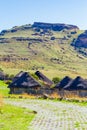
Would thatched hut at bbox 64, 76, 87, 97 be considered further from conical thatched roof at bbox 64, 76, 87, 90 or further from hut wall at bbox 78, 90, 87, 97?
hut wall at bbox 78, 90, 87, 97

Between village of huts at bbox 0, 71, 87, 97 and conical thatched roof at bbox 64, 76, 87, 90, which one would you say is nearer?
village of huts at bbox 0, 71, 87, 97

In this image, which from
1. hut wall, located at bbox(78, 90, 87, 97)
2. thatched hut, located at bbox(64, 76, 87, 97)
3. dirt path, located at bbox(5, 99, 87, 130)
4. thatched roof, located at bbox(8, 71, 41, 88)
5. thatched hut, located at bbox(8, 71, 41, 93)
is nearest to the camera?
dirt path, located at bbox(5, 99, 87, 130)

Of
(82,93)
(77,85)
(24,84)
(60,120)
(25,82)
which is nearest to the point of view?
(60,120)

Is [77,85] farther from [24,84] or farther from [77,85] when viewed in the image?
[24,84]

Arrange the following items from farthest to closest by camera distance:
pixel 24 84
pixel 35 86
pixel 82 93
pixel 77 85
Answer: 1. pixel 24 84
2. pixel 35 86
3. pixel 77 85
4. pixel 82 93

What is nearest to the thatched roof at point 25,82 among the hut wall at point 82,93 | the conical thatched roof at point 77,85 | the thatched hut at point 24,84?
the thatched hut at point 24,84

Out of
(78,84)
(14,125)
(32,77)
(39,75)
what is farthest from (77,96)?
(14,125)

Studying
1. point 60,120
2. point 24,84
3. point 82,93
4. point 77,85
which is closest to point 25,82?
point 24,84

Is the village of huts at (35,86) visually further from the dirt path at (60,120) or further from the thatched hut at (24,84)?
the dirt path at (60,120)

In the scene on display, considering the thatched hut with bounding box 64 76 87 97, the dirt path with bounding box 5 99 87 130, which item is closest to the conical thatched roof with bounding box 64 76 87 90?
the thatched hut with bounding box 64 76 87 97

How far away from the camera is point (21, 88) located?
72750 mm

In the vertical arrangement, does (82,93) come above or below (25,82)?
below

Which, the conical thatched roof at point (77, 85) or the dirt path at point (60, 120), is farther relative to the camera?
the conical thatched roof at point (77, 85)

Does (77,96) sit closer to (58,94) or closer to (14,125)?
(58,94)
